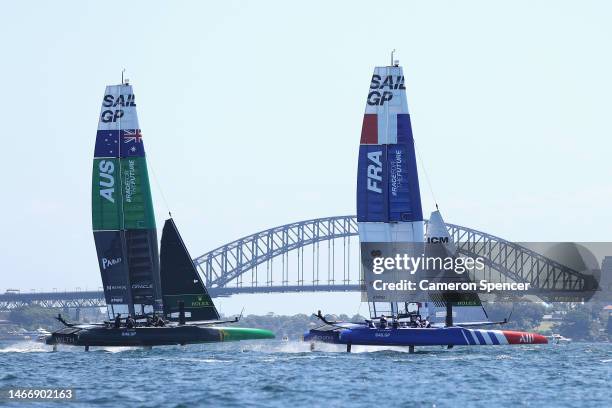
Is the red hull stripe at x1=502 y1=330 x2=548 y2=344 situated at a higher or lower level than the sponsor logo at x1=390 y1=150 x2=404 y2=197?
lower

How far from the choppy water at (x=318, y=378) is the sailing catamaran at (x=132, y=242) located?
1.78 metres

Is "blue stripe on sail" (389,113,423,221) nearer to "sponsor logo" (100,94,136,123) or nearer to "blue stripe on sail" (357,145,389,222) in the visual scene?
"blue stripe on sail" (357,145,389,222)

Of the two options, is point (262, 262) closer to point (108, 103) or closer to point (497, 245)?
point (497, 245)

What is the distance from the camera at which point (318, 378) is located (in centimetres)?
3794

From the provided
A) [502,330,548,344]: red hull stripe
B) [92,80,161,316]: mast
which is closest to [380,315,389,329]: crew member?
[502,330,548,344]: red hull stripe

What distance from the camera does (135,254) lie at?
5328cm

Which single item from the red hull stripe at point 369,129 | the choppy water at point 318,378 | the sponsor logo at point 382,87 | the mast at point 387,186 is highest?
the sponsor logo at point 382,87

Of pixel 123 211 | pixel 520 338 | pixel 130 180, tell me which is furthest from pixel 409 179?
pixel 123 211

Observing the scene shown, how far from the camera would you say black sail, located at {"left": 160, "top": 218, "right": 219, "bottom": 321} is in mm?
52312

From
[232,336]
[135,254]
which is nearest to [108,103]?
[135,254]

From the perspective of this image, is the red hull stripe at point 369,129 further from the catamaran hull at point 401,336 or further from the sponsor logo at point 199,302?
the sponsor logo at point 199,302

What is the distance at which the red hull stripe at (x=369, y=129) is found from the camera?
4903 centimetres

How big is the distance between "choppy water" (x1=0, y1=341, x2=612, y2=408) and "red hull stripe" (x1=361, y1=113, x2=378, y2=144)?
7681mm

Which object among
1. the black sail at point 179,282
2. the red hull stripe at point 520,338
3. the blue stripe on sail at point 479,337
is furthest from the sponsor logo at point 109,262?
the red hull stripe at point 520,338
